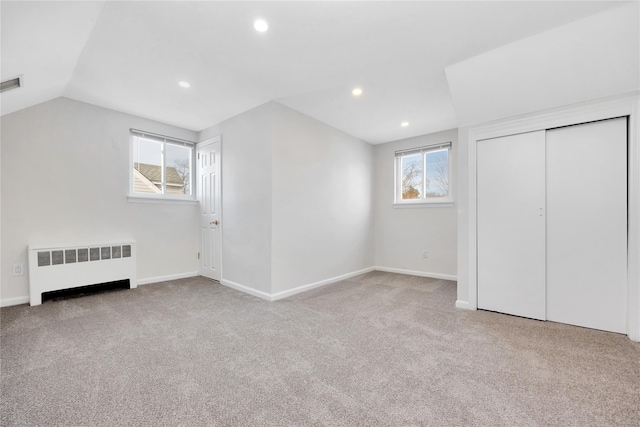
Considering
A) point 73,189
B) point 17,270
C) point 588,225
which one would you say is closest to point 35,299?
point 17,270

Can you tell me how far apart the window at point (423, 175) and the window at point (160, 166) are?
3696mm

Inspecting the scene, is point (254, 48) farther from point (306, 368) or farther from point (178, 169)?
point (178, 169)

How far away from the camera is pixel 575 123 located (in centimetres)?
244

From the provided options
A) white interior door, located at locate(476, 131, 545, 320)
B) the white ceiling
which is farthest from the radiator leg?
white interior door, located at locate(476, 131, 545, 320)

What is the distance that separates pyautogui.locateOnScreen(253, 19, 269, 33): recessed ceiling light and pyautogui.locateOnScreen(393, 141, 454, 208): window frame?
3365 mm

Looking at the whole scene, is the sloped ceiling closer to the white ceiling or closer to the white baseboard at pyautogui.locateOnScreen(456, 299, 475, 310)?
the white ceiling

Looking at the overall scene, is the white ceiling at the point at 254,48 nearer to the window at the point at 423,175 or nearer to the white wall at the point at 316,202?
the white wall at the point at 316,202

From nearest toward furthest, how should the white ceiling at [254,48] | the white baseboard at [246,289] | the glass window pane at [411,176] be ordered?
the white ceiling at [254,48]
the white baseboard at [246,289]
the glass window pane at [411,176]

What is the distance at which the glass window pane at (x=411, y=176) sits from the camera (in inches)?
184

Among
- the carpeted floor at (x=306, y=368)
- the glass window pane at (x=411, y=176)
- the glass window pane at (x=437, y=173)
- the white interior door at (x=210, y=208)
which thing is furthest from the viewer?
the glass window pane at (x=411, y=176)

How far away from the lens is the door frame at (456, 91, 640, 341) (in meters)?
2.18

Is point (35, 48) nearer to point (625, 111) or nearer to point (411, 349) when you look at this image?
point (411, 349)

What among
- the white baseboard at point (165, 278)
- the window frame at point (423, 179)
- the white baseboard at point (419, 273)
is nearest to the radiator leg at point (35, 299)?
the white baseboard at point (165, 278)

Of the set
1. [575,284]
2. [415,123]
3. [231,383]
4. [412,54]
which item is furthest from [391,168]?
[231,383]
